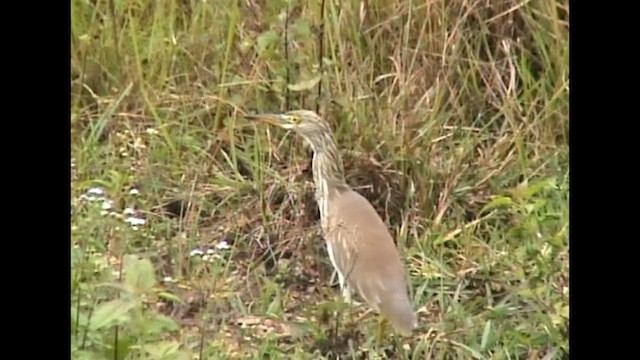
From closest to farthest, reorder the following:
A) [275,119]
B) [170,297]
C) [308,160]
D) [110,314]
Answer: [110,314] < [170,297] < [275,119] < [308,160]

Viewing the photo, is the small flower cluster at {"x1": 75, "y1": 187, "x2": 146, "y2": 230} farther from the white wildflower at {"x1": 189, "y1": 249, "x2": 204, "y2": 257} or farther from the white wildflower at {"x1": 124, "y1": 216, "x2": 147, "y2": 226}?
the white wildflower at {"x1": 189, "y1": 249, "x2": 204, "y2": 257}

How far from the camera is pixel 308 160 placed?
467cm

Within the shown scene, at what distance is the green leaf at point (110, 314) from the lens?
3.65m

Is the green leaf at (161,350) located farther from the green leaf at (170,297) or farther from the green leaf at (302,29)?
the green leaf at (302,29)

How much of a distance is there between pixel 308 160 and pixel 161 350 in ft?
3.56

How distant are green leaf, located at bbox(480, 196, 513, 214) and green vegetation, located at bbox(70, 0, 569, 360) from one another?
11mm

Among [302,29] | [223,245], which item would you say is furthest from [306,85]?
[223,245]

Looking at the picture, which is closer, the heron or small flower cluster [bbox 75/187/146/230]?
the heron

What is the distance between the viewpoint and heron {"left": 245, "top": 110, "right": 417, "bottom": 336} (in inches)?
162

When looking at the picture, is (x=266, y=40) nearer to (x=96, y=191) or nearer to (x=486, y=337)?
(x=96, y=191)

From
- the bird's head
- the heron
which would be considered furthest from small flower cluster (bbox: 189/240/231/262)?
the bird's head

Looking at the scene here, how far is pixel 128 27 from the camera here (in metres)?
4.81

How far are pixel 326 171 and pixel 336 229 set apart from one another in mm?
238

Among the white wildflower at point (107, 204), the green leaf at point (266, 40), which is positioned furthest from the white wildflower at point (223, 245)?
the green leaf at point (266, 40)
